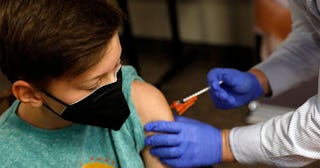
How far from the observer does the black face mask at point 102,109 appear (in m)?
1.18

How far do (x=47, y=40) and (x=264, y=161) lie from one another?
28.4 inches

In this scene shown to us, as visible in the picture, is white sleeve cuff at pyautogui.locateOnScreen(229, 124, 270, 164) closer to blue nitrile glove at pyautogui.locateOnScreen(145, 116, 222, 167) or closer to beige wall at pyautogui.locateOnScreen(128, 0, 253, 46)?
blue nitrile glove at pyautogui.locateOnScreen(145, 116, 222, 167)

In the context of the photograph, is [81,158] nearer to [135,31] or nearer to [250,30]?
[250,30]

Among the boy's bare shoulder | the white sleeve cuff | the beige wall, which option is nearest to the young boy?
the boy's bare shoulder

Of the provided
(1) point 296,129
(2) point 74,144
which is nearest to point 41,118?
(2) point 74,144

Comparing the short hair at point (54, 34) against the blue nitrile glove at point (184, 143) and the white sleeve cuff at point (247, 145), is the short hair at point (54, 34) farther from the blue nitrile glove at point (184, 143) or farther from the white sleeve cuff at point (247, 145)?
the white sleeve cuff at point (247, 145)

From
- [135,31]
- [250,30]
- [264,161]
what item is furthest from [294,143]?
[135,31]

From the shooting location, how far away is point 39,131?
1300 millimetres

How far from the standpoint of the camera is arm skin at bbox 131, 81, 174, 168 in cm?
130

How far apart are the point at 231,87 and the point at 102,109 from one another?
560mm

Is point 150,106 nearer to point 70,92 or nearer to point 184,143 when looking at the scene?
point 184,143

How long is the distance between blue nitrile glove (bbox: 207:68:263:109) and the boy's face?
0.46 metres

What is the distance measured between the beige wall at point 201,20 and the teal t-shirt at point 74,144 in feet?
7.50

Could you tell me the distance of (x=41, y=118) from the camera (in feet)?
4.27
